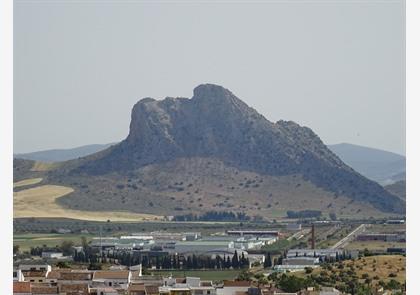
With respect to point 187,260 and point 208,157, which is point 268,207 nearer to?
point 208,157

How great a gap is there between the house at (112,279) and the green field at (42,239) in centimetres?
1404

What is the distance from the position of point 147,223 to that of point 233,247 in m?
12.9

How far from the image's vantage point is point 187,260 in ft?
90.6

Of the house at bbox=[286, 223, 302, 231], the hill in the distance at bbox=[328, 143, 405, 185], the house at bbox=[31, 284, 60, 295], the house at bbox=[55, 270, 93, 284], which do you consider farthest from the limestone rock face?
the house at bbox=[31, 284, 60, 295]

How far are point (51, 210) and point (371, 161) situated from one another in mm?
57229

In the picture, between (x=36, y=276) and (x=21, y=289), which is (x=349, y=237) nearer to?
(x=36, y=276)

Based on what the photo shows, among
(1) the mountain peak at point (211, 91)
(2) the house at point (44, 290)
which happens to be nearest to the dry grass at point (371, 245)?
(2) the house at point (44, 290)

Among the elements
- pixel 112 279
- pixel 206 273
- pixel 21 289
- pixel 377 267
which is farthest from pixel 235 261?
pixel 21 289

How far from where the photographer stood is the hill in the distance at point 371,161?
89556mm

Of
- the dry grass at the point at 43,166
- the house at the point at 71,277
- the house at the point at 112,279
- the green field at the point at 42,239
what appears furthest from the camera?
the dry grass at the point at 43,166

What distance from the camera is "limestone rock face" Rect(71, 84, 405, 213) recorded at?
5366cm

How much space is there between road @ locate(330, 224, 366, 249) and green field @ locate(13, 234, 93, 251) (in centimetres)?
813

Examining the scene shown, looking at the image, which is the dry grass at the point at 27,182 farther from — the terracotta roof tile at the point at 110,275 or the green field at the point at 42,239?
the terracotta roof tile at the point at 110,275
